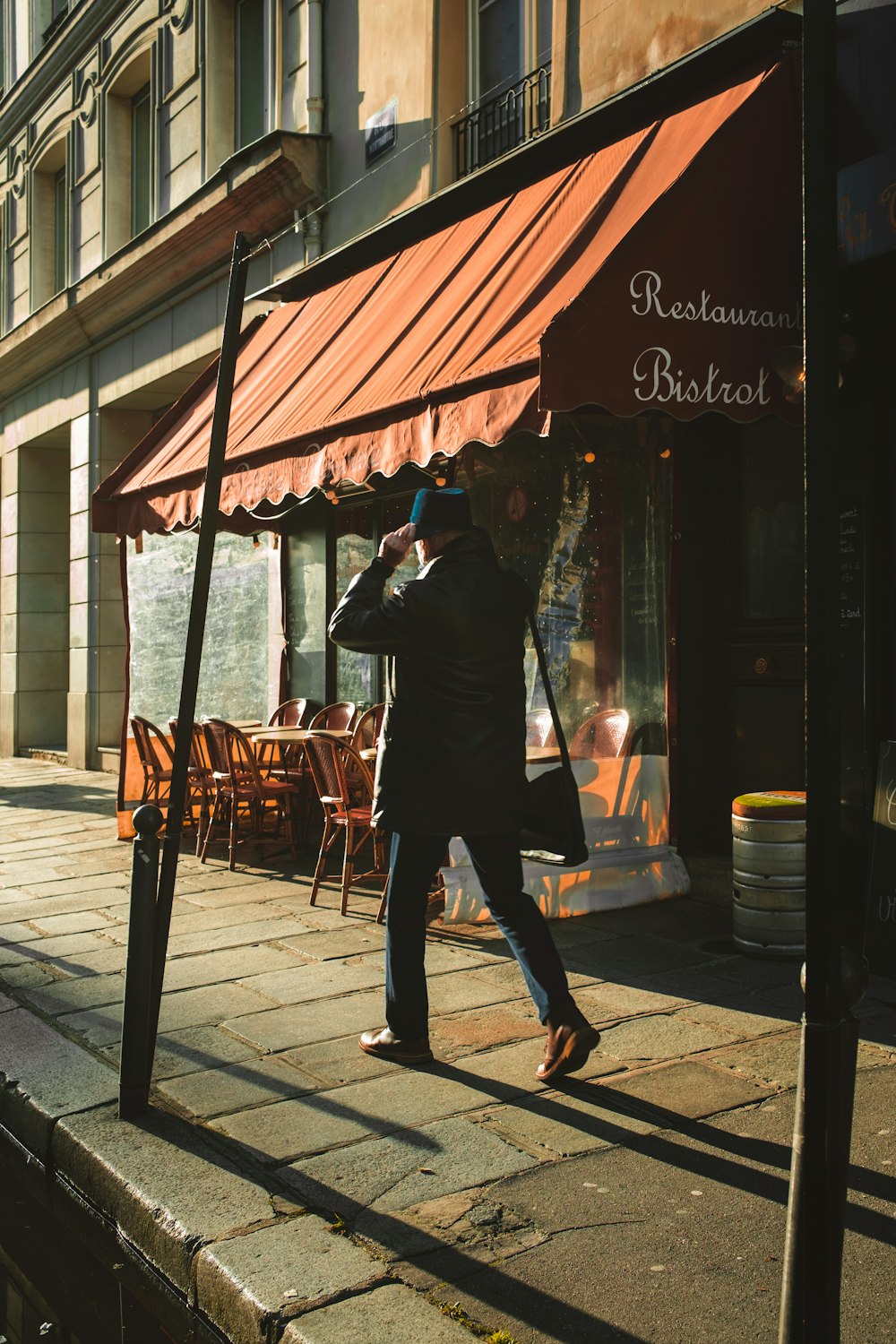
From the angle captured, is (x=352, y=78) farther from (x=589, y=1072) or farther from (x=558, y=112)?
(x=589, y=1072)

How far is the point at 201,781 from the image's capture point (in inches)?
375

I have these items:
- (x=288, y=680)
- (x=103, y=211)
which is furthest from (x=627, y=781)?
(x=103, y=211)

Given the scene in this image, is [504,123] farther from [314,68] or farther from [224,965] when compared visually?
[224,965]

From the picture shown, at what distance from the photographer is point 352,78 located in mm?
11031

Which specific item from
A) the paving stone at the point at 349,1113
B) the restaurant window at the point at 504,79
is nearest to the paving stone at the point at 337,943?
the paving stone at the point at 349,1113

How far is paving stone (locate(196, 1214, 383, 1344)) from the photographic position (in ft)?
9.56

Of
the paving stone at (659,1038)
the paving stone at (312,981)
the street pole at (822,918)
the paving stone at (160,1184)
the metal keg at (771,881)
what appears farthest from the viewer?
the metal keg at (771,881)

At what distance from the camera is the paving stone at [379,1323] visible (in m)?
2.77

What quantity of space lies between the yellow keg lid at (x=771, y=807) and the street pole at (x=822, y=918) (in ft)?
12.5

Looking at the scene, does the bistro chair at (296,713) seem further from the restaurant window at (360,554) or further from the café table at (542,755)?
the café table at (542,755)

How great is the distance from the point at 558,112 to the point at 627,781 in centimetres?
449

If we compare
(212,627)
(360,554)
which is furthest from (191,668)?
(212,627)

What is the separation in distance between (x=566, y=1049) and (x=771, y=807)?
2.28 metres

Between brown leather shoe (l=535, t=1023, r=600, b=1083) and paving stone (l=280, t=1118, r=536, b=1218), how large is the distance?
0.46 metres
